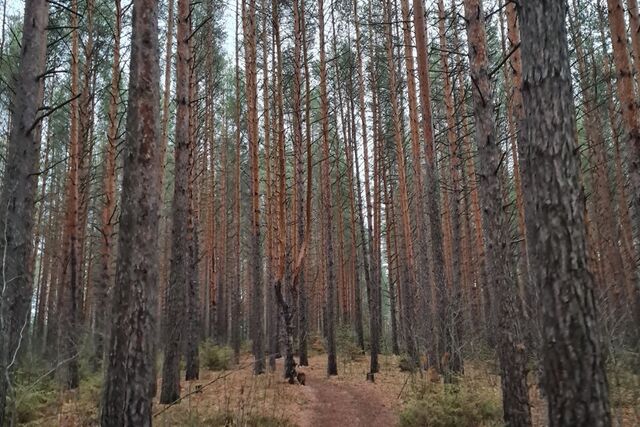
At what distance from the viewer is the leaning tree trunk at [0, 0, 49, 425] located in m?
5.21

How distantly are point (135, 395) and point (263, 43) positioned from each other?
39.4 ft

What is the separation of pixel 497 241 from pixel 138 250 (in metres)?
4.07

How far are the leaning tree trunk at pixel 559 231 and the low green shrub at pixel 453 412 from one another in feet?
12.9

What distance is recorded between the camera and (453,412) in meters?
6.53


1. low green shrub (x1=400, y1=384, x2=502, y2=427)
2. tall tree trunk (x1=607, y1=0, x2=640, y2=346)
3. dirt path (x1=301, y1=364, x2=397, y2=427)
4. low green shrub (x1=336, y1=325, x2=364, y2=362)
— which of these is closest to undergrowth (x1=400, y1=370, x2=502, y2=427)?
low green shrub (x1=400, y1=384, x2=502, y2=427)

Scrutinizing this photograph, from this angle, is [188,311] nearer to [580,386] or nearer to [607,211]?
[580,386]

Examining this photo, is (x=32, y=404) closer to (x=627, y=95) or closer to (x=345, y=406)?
(x=345, y=406)

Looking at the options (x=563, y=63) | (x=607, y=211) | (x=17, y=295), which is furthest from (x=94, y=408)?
(x=607, y=211)

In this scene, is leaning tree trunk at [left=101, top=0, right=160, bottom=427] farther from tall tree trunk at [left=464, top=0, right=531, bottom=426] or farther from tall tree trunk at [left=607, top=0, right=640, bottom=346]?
tall tree trunk at [left=607, top=0, right=640, bottom=346]

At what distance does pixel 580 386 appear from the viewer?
2666mm

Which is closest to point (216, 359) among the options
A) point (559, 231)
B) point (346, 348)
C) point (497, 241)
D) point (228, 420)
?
point (346, 348)

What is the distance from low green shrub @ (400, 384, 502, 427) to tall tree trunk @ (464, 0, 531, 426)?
4.11 feet

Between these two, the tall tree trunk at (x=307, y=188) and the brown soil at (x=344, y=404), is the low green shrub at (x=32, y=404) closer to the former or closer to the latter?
the brown soil at (x=344, y=404)

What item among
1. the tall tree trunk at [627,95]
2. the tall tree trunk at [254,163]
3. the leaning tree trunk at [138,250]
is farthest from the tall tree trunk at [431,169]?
the leaning tree trunk at [138,250]
